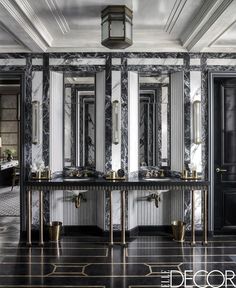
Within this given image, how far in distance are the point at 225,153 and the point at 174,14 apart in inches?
87.4

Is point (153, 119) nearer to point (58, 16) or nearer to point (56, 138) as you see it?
point (56, 138)

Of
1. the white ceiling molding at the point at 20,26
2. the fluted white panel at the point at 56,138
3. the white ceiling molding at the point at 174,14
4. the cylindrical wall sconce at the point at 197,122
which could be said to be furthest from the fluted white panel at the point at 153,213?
the white ceiling molding at the point at 20,26

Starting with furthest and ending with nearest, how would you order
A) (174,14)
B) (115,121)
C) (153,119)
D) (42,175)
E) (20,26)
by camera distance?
(153,119) < (115,121) < (42,175) < (174,14) < (20,26)

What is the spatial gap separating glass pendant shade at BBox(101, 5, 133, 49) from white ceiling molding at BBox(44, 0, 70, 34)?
571 mm

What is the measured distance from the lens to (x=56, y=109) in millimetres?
5520

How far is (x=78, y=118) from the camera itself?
18.5ft

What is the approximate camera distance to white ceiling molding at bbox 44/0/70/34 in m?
4.06

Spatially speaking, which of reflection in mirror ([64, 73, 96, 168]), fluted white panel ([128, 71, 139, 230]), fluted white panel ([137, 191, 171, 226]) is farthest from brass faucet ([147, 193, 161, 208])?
reflection in mirror ([64, 73, 96, 168])

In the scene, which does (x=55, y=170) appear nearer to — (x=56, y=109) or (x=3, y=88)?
(x=56, y=109)

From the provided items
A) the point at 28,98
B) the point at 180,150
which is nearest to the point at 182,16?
the point at 180,150

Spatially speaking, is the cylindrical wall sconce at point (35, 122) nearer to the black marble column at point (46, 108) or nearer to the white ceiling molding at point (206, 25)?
the black marble column at point (46, 108)

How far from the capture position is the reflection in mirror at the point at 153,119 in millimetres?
5586

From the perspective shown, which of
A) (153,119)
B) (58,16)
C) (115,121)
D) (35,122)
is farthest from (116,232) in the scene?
(58,16)

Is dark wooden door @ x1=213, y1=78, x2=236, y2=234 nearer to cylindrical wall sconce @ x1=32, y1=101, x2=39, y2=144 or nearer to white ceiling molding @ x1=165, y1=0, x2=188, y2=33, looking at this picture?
white ceiling molding @ x1=165, y1=0, x2=188, y2=33
